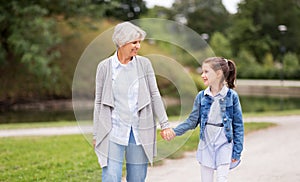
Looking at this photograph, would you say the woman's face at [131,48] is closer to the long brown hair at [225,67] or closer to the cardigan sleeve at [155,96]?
the cardigan sleeve at [155,96]

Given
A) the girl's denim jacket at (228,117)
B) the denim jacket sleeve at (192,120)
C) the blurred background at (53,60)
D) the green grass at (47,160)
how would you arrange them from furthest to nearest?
the blurred background at (53,60) < the green grass at (47,160) < the denim jacket sleeve at (192,120) < the girl's denim jacket at (228,117)

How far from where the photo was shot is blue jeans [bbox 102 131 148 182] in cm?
422

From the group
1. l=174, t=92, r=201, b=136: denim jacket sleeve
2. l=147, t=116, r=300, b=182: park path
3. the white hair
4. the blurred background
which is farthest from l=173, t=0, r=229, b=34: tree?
the white hair

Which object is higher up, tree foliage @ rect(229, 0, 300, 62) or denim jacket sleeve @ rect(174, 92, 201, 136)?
tree foliage @ rect(229, 0, 300, 62)

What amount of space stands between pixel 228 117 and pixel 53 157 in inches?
193

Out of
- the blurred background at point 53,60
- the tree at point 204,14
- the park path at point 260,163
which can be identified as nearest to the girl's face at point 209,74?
the park path at point 260,163

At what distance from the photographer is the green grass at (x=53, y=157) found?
6.91 meters

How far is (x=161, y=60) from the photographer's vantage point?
460 centimetres

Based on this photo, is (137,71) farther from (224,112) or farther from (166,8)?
(166,8)

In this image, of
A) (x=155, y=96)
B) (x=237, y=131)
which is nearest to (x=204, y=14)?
(x=237, y=131)

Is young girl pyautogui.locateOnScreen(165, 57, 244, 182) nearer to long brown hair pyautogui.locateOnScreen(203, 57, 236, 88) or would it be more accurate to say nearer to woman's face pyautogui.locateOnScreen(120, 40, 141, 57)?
long brown hair pyautogui.locateOnScreen(203, 57, 236, 88)

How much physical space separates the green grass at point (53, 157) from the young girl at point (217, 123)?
0.33 m

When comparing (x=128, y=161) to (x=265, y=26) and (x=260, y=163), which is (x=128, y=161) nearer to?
(x=260, y=163)

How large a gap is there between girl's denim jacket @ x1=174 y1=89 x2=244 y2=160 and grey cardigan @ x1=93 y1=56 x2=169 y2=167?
16.8 inches
